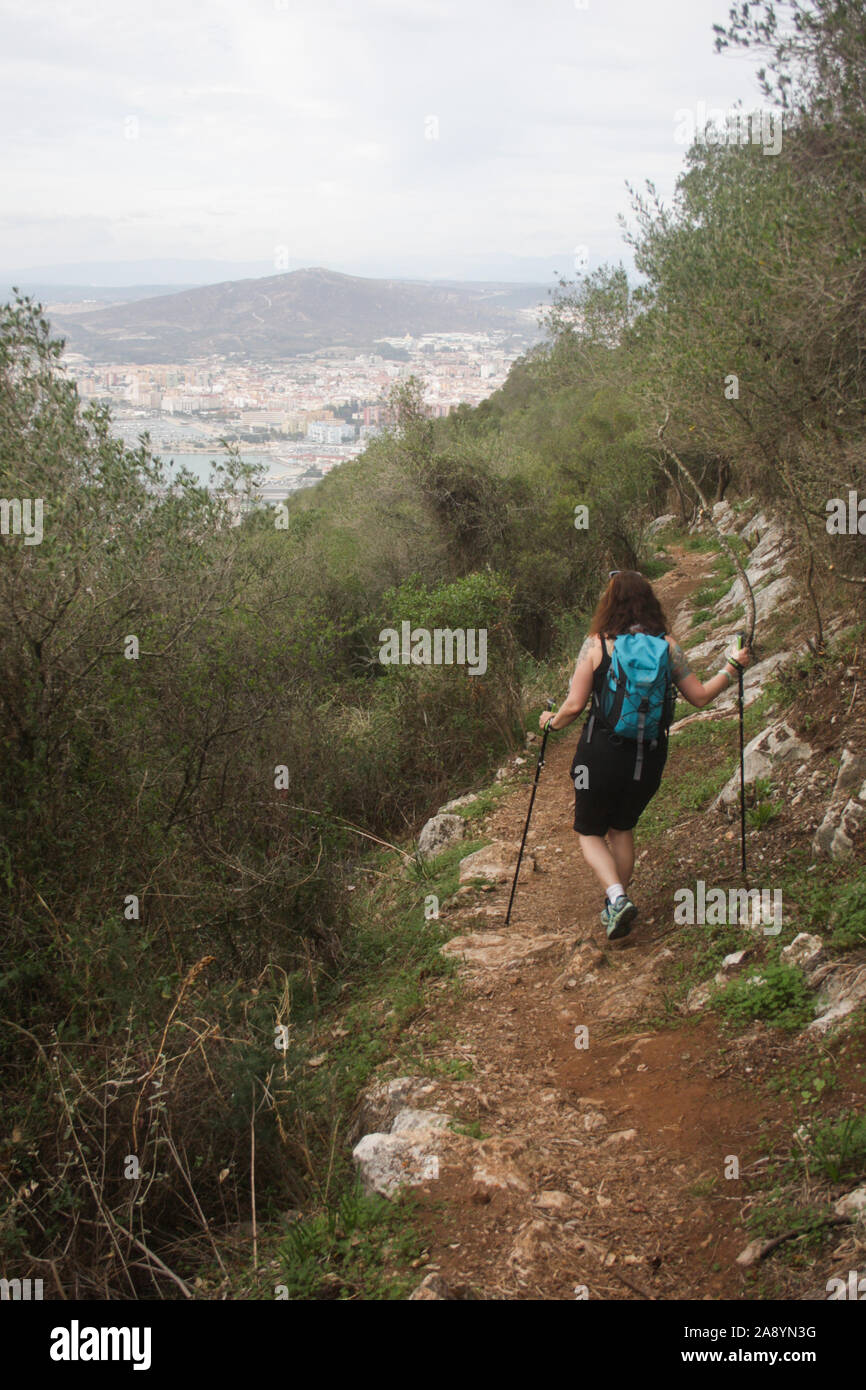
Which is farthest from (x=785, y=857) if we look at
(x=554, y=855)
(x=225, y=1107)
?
(x=225, y=1107)

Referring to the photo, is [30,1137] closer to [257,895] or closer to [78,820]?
[78,820]

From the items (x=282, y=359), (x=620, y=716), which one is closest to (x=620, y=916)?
(x=620, y=716)

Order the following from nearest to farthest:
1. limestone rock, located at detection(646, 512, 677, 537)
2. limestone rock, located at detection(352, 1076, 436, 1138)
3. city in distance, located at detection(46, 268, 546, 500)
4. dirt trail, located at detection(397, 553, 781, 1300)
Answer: dirt trail, located at detection(397, 553, 781, 1300), limestone rock, located at detection(352, 1076, 436, 1138), city in distance, located at detection(46, 268, 546, 500), limestone rock, located at detection(646, 512, 677, 537)

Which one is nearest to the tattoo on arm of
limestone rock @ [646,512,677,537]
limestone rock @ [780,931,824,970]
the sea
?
limestone rock @ [780,931,824,970]

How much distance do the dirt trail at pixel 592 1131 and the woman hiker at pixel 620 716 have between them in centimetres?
62

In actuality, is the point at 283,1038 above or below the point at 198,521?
below

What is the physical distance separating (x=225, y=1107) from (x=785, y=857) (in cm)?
346

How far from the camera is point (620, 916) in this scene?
5145 mm

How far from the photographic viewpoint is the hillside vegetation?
4.02m

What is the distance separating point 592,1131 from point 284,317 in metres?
52.9

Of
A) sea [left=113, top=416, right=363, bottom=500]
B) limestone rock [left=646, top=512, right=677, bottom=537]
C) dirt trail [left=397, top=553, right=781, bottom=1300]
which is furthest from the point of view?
limestone rock [left=646, top=512, right=677, bottom=537]

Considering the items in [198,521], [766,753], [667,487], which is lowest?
[766,753]

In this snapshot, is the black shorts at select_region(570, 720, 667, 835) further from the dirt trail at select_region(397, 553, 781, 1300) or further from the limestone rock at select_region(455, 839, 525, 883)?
the limestone rock at select_region(455, 839, 525, 883)
